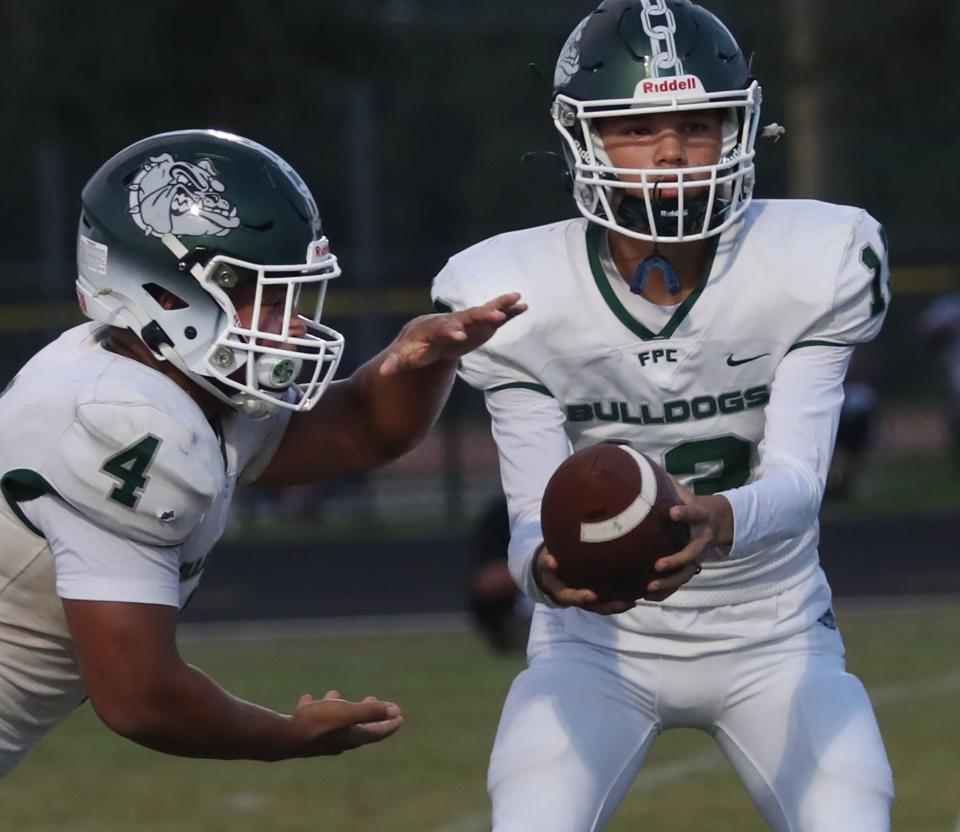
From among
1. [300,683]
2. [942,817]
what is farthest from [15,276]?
[942,817]

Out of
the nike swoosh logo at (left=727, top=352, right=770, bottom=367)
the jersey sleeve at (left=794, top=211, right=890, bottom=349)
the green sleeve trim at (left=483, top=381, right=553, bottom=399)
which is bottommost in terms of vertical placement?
the green sleeve trim at (left=483, top=381, right=553, bottom=399)

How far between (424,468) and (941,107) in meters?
8.76

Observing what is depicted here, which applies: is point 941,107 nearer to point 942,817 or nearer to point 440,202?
point 440,202

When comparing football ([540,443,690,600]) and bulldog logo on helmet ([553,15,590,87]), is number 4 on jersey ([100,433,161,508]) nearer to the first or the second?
football ([540,443,690,600])

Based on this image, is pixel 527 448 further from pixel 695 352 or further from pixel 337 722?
pixel 337 722

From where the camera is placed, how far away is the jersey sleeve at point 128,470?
10.7 feet

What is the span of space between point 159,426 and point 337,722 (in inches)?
22.7

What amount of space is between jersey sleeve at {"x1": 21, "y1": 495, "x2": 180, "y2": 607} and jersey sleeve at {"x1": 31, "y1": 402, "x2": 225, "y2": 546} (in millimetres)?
21

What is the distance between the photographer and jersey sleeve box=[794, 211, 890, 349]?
3812 mm

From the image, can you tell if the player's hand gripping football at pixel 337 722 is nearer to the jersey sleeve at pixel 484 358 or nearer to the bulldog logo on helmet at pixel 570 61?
the jersey sleeve at pixel 484 358

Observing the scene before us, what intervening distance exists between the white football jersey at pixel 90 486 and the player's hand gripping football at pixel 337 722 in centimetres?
30

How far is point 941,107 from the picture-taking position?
20875 mm

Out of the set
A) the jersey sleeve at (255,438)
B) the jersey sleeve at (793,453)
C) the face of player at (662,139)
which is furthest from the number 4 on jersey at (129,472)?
the face of player at (662,139)

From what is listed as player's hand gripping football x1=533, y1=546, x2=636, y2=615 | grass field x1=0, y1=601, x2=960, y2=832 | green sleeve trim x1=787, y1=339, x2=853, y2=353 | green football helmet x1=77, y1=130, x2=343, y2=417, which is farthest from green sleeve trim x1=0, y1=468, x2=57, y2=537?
grass field x1=0, y1=601, x2=960, y2=832
